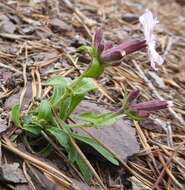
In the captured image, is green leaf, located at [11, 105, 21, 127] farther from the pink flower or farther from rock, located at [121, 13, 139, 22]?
rock, located at [121, 13, 139, 22]

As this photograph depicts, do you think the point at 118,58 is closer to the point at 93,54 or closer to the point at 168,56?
the point at 93,54

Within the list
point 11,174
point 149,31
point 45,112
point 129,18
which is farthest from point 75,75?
point 129,18

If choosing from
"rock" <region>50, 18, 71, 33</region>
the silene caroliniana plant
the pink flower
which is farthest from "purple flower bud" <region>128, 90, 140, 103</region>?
"rock" <region>50, 18, 71, 33</region>

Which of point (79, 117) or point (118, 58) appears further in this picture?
point (79, 117)

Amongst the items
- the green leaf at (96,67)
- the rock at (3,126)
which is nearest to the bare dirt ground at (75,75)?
the rock at (3,126)

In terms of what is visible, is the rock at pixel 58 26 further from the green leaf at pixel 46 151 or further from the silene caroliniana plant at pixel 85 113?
the green leaf at pixel 46 151

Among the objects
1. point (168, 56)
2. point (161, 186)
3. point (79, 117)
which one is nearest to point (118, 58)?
point (79, 117)
